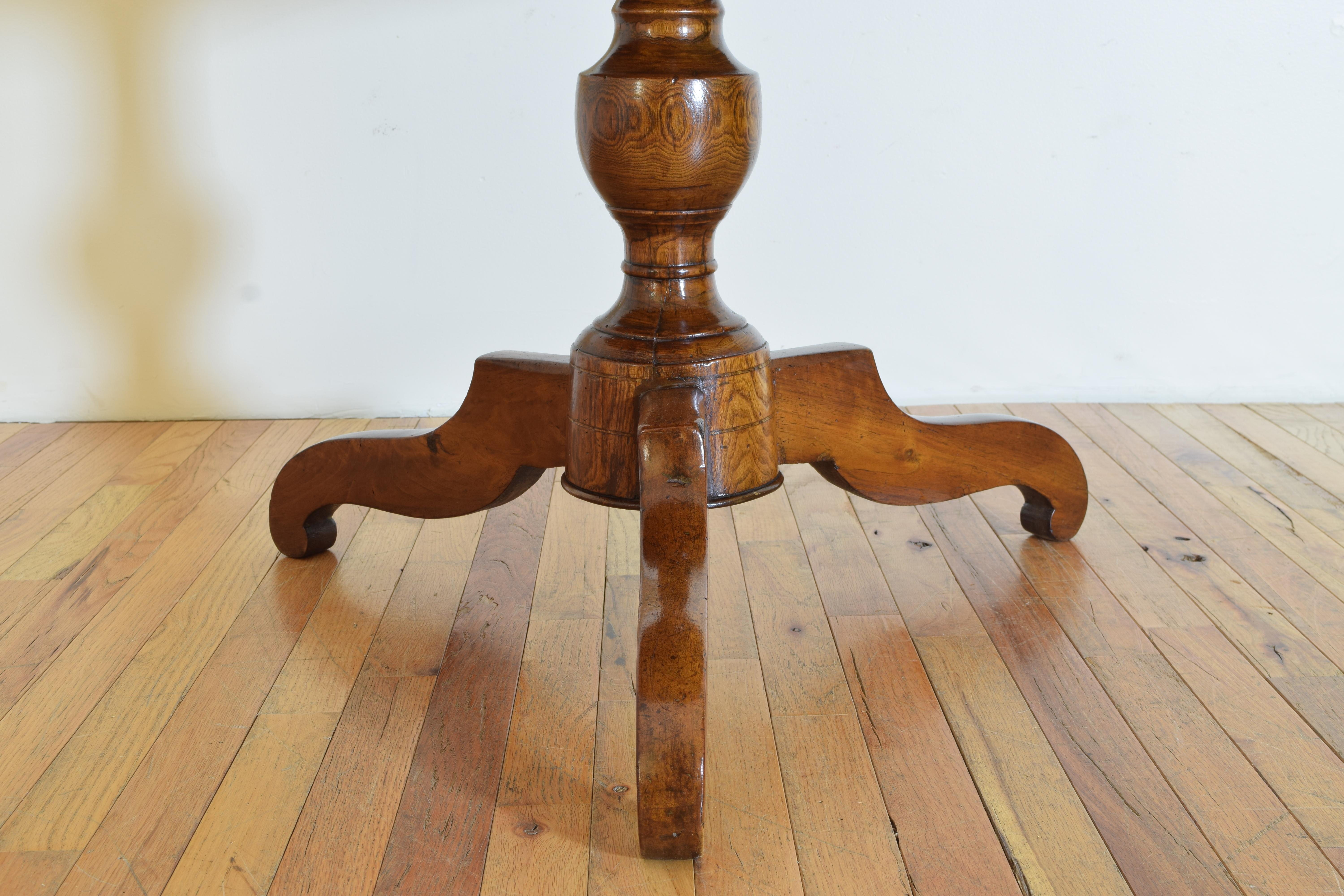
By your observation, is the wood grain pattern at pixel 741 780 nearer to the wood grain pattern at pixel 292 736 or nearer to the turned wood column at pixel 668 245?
the turned wood column at pixel 668 245

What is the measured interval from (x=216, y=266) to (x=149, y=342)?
0.52ft

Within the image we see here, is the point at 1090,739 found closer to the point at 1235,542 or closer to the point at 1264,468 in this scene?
the point at 1235,542

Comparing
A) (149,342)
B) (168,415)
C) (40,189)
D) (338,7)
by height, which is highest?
(338,7)

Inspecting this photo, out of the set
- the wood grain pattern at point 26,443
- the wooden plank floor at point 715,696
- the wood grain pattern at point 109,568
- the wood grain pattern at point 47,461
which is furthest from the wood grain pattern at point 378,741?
the wood grain pattern at point 26,443

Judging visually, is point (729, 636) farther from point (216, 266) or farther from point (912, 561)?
point (216, 266)

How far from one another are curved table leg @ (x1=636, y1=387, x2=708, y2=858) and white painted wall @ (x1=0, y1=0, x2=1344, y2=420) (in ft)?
2.90

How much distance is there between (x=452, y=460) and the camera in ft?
3.77

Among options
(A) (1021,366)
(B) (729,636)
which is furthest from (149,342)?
(A) (1021,366)

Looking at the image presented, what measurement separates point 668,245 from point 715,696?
38 cm

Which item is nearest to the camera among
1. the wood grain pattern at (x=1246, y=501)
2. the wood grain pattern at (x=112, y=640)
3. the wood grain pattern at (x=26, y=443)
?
the wood grain pattern at (x=112, y=640)

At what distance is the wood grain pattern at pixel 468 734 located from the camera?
780 mm

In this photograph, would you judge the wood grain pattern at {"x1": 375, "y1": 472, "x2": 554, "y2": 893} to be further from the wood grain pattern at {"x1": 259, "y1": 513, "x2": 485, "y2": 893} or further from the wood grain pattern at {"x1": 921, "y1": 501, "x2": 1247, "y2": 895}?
the wood grain pattern at {"x1": 921, "y1": 501, "x2": 1247, "y2": 895}

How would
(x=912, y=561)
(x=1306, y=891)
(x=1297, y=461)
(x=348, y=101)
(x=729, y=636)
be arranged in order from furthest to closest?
(x=348, y=101) → (x=1297, y=461) → (x=912, y=561) → (x=729, y=636) → (x=1306, y=891)

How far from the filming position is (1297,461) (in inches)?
60.7
